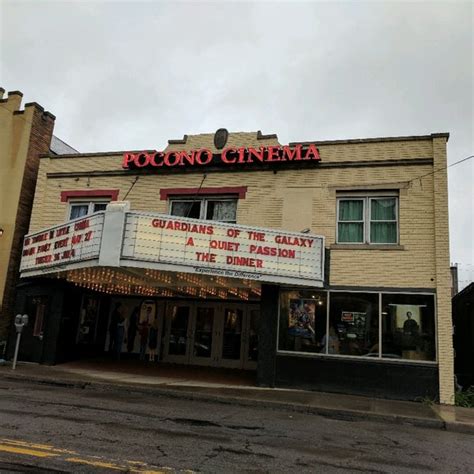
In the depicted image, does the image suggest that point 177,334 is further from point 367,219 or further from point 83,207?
point 367,219

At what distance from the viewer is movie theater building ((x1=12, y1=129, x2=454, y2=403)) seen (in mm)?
13516

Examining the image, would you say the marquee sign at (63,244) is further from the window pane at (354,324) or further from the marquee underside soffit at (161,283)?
the window pane at (354,324)

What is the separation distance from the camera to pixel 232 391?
1302 cm

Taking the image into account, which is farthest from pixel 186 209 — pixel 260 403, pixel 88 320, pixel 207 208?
pixel 260 403

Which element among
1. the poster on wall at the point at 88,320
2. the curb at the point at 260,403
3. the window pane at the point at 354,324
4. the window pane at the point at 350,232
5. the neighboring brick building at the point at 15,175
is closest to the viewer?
the curb at the point at 260,403

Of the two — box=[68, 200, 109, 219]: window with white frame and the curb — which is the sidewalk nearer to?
the curb

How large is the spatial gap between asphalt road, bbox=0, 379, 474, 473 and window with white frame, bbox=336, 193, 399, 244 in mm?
6098

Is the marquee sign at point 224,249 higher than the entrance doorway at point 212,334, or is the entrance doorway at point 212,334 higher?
the marquee sign at point 224,249

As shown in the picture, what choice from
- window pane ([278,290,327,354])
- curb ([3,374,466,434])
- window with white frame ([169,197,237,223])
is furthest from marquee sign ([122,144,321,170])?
curb ([3,374,466,434])

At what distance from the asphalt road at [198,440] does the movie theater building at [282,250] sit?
11.9ft

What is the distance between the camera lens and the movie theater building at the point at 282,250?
44.3ft

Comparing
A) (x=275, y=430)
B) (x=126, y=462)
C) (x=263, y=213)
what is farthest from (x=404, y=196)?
(x=126, y=462)

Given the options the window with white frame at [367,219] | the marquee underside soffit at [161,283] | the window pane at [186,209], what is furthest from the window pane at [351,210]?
the window pane at [186,209]

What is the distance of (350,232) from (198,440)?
9344 millimetres
